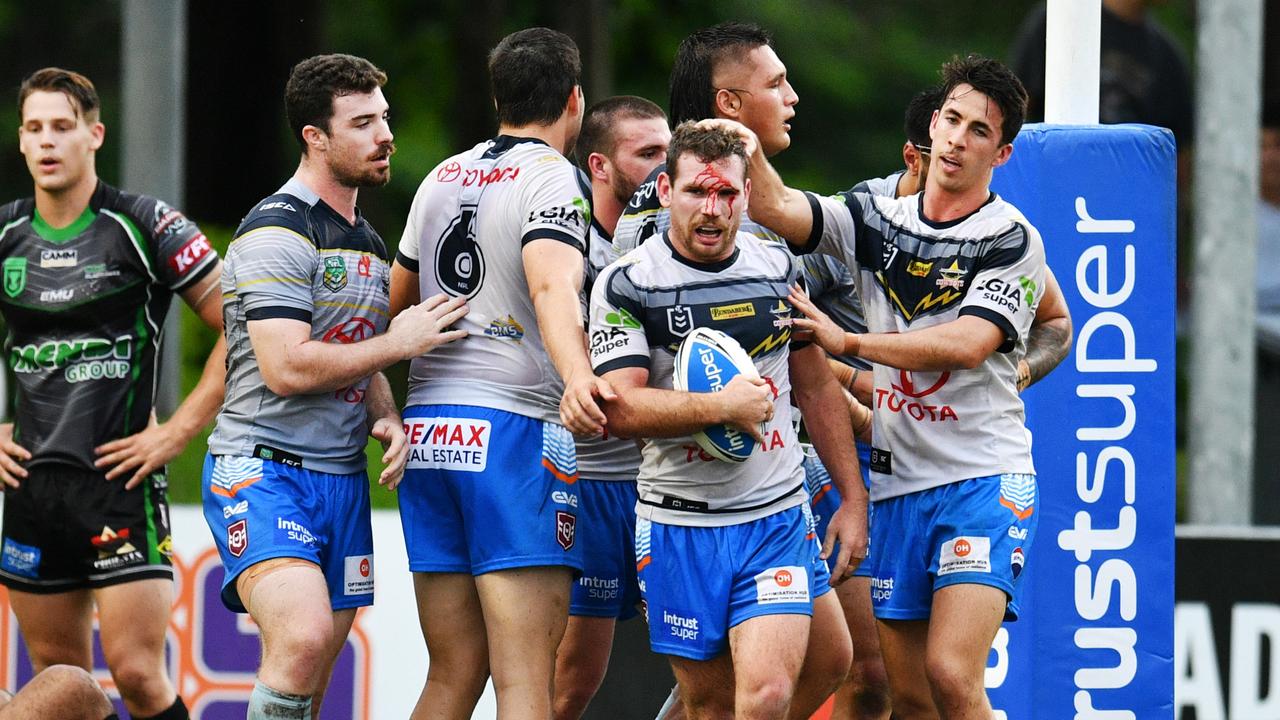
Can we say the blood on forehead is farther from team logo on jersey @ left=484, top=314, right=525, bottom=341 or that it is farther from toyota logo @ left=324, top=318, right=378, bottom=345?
toyota logo @ left=324, top=318, right=378, bottom=345

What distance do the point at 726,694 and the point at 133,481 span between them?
246 cm

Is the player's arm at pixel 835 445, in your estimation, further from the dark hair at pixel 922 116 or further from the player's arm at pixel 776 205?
the dark hair at pixel 922 116

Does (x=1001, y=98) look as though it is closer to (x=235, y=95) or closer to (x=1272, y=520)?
(x=1272, y=520)

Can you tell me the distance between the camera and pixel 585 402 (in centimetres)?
507

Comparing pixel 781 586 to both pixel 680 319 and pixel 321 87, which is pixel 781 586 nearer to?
pixel 680 319

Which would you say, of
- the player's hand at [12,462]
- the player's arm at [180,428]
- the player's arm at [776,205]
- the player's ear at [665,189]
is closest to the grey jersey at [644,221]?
the player's arm at [776,205]

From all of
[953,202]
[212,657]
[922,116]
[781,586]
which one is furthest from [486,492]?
[212,657]

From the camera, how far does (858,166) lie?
16.4 metres

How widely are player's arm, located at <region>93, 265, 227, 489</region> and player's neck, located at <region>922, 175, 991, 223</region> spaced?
2.60 meters

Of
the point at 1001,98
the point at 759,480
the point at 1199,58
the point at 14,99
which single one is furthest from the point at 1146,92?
the point at 14,99

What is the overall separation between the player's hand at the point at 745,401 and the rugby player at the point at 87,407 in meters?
2.20

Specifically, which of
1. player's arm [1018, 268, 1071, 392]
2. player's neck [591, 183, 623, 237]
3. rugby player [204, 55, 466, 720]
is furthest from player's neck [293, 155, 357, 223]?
player's arm [1018, 268, 1071, 392]

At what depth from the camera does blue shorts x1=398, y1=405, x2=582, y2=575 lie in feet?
17.8

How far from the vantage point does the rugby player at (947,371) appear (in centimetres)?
541
